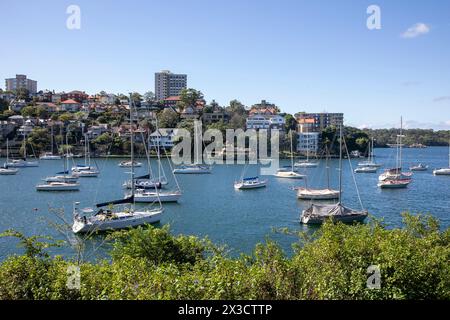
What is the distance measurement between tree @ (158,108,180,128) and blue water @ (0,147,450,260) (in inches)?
1782

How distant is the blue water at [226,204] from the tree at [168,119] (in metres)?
45.3

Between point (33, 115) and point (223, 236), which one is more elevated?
point (33, 115)

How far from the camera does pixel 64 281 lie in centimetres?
710

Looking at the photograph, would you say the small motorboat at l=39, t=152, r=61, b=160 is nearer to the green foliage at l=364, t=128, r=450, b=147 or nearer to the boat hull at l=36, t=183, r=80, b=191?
the boat hull at l=36, t=183, r=80, b=191

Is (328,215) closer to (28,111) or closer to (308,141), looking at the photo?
(308,141)

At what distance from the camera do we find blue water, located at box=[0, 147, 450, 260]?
24872 mm

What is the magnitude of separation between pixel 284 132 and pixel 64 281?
98.5 metres

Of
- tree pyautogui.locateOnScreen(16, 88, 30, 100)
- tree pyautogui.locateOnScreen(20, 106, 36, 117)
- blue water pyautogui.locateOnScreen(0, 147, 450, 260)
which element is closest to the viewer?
blue water pyautogui.locateOnScreen(0, 147, 450, 260)

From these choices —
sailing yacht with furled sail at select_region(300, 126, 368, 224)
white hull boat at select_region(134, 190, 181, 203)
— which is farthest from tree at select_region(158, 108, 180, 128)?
sailing yacht with furled sail at select_region(300, 126, 368, 224)

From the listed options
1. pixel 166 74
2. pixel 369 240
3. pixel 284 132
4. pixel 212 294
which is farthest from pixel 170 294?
pixel 166 74

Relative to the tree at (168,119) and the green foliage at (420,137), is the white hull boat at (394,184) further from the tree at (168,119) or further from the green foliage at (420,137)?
the green foliage at (420,137)

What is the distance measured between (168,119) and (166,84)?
4968 centimetres

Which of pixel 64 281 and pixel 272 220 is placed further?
pixel 272 220
